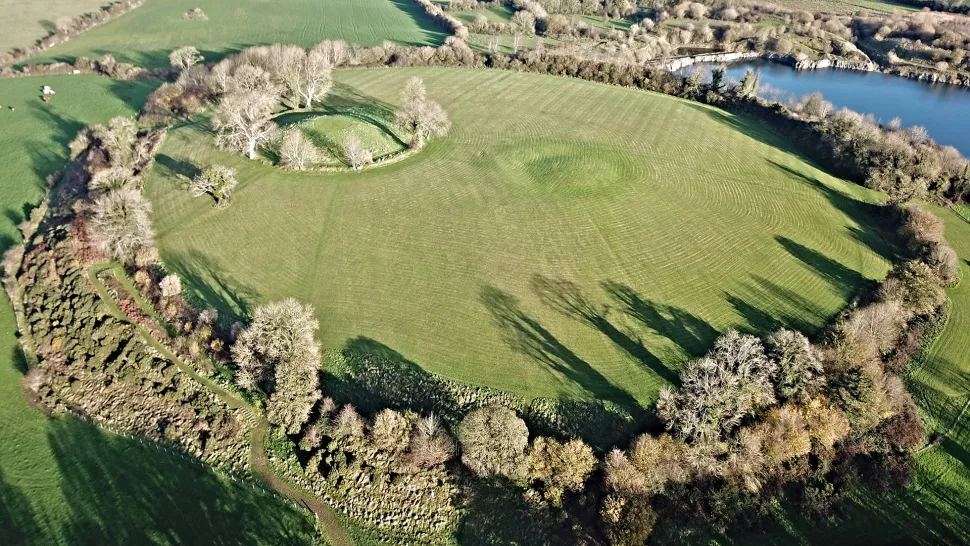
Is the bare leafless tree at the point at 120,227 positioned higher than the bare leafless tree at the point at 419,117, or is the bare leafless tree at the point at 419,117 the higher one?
the bare leafless tree at the point at 419,117

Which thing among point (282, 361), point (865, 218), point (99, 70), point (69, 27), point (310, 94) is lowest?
point (282, 361)

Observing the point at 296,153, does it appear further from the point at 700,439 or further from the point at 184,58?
the point at 700,439

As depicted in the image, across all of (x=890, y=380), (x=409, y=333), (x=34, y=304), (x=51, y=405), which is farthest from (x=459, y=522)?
(x=34, y=304)

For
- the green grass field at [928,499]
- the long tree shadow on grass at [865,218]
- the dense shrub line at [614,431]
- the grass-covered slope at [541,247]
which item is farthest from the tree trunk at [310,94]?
the green grass field at [928,499]

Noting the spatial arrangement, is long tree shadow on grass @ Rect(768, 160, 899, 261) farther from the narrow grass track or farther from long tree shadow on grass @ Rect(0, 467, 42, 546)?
long tree shadow on grass @ Rect(0, 467, 42, 546)

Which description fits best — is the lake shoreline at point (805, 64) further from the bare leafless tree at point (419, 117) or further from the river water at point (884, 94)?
the bare leafless tree at point (419, 117)

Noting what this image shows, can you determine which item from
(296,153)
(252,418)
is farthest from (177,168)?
(252,418)

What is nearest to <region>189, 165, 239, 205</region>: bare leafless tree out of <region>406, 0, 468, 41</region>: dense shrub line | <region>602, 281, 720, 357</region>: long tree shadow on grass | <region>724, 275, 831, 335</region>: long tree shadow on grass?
<region>602, 281, 720, 357</region>: long tree shadow on grass
